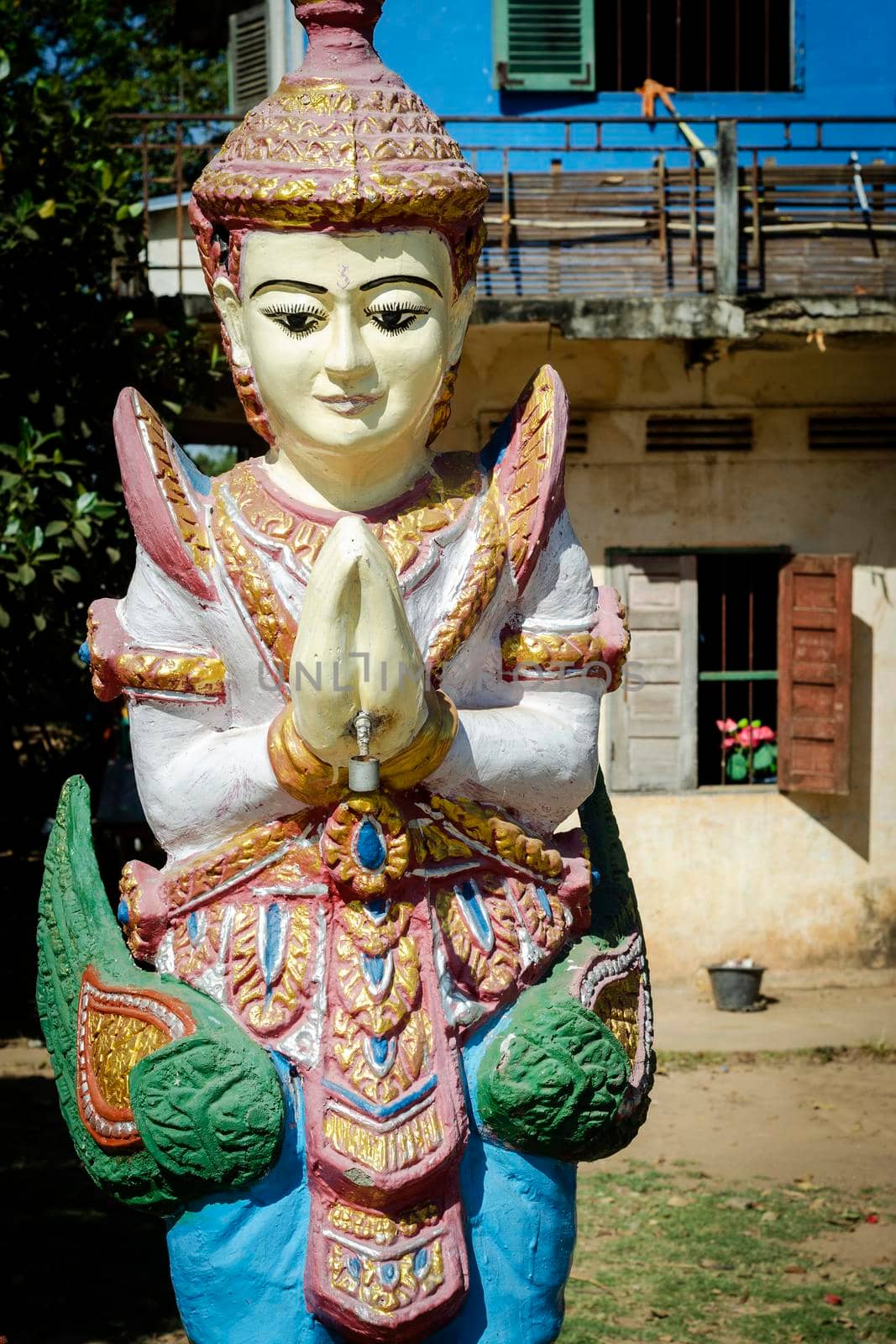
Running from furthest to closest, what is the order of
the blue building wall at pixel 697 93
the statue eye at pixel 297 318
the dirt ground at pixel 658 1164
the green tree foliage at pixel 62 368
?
the blue building wall at pixel 697 93 → the green tree foliage at pixel 62 368 → the dirt ground at pixel 658 1164 → the statue eye at pixel 297 318

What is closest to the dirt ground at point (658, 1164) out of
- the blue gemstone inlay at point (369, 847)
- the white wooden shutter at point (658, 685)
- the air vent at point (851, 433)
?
the white wooden shutter at point (658, 685)

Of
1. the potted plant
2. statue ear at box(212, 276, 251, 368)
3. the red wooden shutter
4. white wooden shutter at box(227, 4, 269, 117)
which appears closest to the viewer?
statue ear at box(212, 276, 251, 368)

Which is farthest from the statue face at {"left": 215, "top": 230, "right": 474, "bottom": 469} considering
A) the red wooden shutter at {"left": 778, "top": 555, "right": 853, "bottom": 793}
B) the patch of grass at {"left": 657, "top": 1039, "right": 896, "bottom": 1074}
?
the red wooden shutter at {"left": 778, "top": 555, "right": 853, "bottom": 793}

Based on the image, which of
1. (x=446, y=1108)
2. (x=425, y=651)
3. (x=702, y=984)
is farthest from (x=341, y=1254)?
(x=702, y=984)

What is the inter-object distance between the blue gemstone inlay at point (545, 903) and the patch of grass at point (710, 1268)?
90.5 inches

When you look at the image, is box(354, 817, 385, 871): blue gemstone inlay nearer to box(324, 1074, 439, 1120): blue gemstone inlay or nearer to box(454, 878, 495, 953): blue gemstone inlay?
box(454, 878, 495, 953): blue gemstone inlay

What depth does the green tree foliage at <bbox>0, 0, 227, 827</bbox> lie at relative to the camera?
6.38m

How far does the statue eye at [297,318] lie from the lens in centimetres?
312

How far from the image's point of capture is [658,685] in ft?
30.1

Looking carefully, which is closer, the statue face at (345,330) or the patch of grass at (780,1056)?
the statue face at (345,330)

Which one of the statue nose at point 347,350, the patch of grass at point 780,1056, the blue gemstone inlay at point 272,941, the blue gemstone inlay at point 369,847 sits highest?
the statue nose at point 347,350

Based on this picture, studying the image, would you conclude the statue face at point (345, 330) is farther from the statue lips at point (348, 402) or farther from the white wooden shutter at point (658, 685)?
the white wooden shutter at point (658, 685)

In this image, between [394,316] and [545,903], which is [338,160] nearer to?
[394,316]

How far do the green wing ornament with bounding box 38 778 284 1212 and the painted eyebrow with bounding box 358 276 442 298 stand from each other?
1.21 meters
